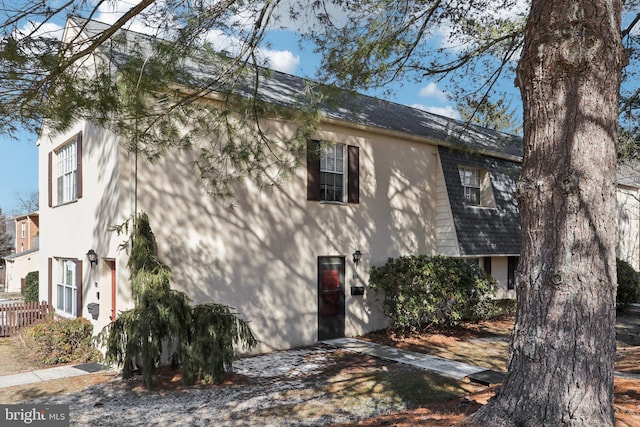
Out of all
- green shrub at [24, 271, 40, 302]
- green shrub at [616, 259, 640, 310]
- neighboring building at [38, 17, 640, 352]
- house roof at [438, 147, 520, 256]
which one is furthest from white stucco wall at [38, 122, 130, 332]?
green shrub at [616, 259, 640, 310]

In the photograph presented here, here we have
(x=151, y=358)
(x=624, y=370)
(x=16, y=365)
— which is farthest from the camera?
(x=16, y=365)

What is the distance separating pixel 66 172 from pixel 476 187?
35.7ft

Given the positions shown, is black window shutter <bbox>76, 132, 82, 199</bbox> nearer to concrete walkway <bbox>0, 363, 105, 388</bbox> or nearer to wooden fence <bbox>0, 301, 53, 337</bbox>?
wooden fence <bbox>0, 301, 53, 337</bbox>

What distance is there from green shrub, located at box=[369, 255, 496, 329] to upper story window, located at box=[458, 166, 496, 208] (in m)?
2.40

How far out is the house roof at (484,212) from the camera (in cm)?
1207

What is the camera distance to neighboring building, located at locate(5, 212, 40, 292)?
25109 mm

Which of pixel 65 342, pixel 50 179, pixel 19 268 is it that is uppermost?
pixel 50 179

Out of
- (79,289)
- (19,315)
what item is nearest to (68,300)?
(79,289)

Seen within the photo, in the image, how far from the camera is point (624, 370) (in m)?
7.55

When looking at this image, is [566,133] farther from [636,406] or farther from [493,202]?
[493,202]

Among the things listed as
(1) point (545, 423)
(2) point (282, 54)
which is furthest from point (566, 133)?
(2) point (282, 54)

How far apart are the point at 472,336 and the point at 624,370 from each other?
3955 mm

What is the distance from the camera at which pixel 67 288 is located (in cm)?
1096

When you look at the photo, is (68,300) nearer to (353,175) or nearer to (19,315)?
(19,315)
